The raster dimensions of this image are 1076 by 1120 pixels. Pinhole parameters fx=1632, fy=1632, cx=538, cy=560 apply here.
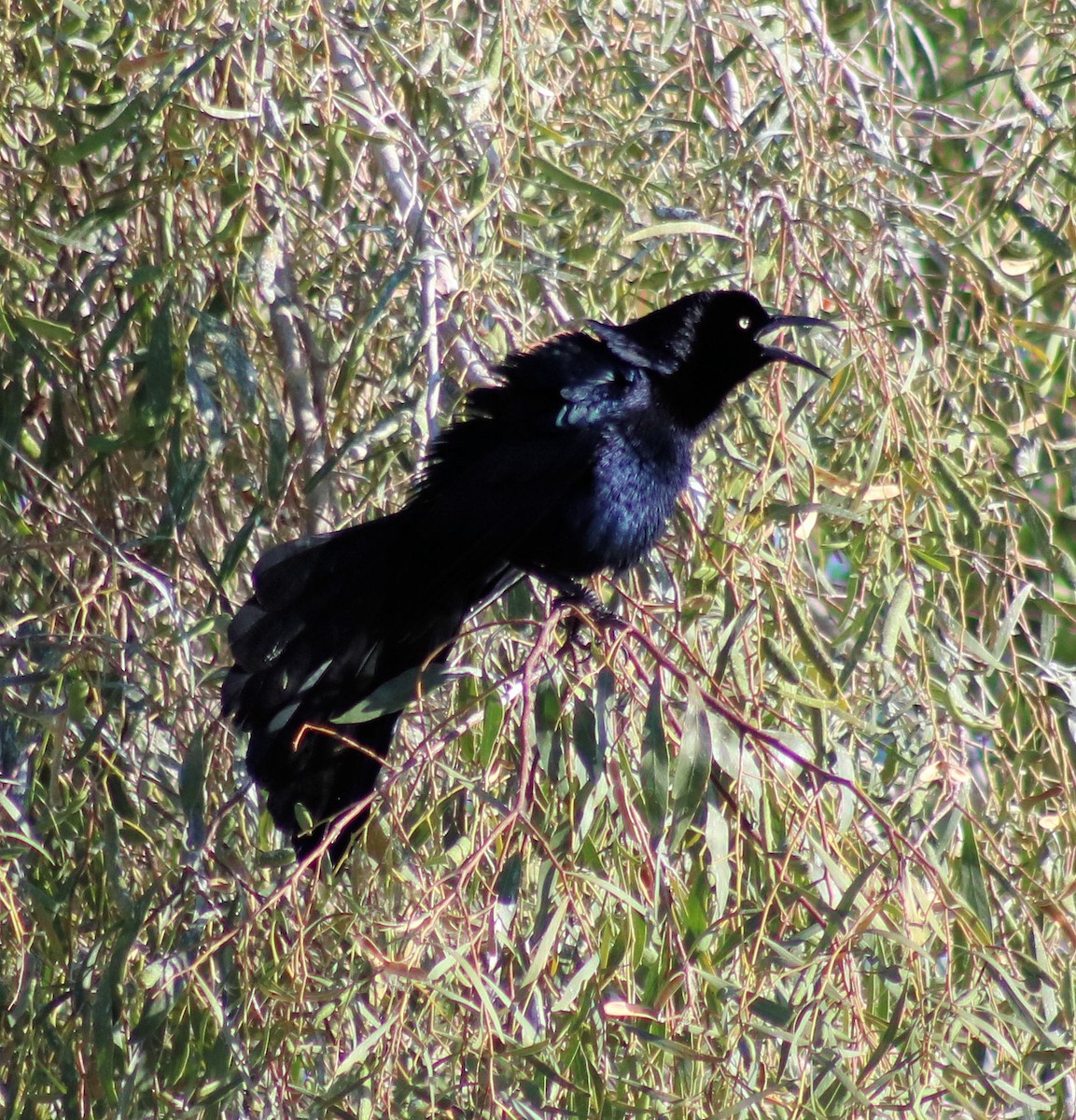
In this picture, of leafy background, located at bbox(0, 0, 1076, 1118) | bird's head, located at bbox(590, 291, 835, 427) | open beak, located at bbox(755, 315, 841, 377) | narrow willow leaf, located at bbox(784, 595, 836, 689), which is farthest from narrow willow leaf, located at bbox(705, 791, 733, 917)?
bird's head, located at bbox(590, 291, 835, 427)

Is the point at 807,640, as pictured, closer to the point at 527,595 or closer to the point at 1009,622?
the point at 1009,622

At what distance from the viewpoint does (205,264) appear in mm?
2588

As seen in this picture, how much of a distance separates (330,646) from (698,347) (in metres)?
0.98

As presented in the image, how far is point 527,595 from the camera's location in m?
2.93

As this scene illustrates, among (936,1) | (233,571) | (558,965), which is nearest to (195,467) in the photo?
(233,571)

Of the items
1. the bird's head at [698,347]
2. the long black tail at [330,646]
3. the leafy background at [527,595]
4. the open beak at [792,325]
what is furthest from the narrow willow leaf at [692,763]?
the bird's head at [698,347]

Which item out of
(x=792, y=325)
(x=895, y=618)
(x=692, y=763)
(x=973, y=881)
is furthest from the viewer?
(x=792, y=325)

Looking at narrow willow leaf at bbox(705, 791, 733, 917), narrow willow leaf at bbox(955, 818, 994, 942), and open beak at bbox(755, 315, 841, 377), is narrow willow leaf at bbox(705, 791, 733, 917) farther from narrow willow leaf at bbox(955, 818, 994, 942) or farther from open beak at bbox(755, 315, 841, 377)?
open beak at bbox(755, 315, 841, 377)

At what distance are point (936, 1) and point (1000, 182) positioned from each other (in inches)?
71.2

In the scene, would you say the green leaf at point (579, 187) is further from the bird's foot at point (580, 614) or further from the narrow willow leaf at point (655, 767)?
the narrow willow leaf at point (655, 767)

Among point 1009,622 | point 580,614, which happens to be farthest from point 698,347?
point 1009,622

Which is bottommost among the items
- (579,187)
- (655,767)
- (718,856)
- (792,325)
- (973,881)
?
(973,881)

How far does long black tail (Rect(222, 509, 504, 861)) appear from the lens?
7.99 ft

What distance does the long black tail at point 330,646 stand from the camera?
244 cm
